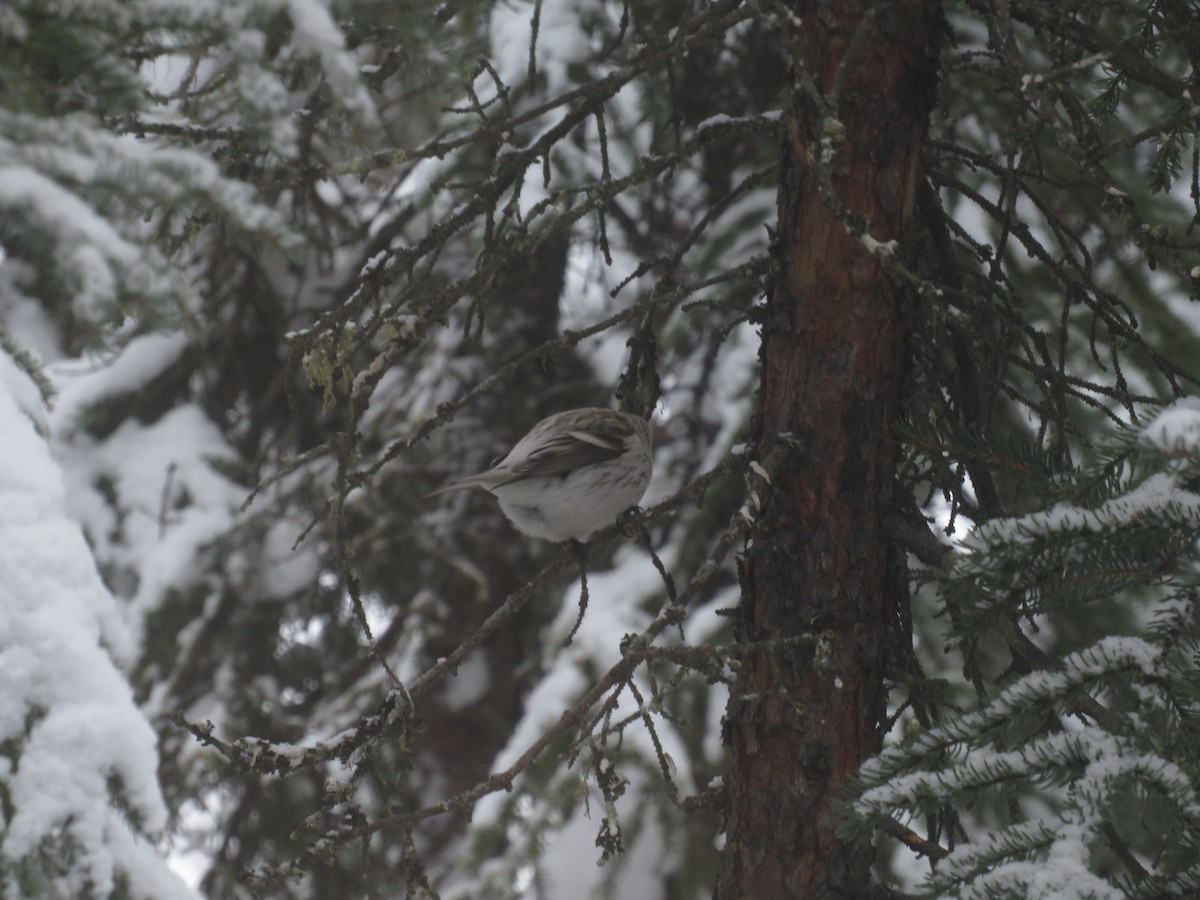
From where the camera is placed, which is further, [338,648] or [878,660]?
[338,648]

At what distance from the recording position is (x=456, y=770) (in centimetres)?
639

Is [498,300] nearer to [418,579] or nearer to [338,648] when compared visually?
[418,579]

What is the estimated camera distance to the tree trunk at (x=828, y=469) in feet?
7.43

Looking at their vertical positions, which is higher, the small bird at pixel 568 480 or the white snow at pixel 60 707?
the small bird at pixel 568 480

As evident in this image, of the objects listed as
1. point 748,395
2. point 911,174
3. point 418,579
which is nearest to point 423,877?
point 911,174

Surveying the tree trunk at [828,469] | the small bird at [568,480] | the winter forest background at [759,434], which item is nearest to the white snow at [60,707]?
the winter forest background at [759,434]

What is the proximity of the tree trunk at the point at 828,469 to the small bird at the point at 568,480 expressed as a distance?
1174mm

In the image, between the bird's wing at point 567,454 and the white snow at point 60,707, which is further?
the bird's wing at point 567,454

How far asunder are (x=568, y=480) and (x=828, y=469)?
1319mm

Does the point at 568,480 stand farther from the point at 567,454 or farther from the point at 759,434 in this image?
the point at 759,434

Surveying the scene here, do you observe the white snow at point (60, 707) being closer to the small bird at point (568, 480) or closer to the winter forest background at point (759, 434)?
the winter forest background at point (759, 434)

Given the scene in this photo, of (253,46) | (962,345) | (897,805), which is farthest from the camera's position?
(962,345)

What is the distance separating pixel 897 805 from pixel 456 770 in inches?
199

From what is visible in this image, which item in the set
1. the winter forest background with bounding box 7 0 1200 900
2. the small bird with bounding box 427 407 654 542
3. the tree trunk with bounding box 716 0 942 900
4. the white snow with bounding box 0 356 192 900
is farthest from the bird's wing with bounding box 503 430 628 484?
the white snow with bounding box 0 356 192 900
